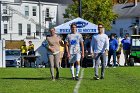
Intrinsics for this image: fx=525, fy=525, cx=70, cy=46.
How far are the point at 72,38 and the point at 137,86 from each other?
3.38 metres

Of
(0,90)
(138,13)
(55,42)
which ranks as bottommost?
(0,90)

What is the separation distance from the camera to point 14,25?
7831 centimetres

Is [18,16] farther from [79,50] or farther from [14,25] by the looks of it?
[79,50]

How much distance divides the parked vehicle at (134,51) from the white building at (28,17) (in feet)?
133

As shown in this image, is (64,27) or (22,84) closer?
(22,84)

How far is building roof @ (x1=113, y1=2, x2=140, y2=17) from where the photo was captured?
92062mm

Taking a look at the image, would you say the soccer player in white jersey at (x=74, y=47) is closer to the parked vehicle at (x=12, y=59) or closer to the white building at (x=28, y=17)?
the parked vehicle at (x=12, y=59)

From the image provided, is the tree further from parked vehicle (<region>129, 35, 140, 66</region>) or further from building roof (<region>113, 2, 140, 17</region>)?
parked vehicle (<region>129, 35, 140, 66</region>)

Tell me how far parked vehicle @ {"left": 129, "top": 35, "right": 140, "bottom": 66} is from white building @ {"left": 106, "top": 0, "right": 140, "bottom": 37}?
185ft

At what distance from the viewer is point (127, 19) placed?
93.1 m

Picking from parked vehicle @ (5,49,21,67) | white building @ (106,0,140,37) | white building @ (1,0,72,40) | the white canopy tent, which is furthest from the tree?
the white canopy tent

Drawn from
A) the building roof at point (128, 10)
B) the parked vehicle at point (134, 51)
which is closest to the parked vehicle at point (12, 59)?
the parked vehicle at point (134, 51)

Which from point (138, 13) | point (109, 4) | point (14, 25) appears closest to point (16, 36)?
point (14, 25)

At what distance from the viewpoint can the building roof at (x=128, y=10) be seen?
9206 centimetres
